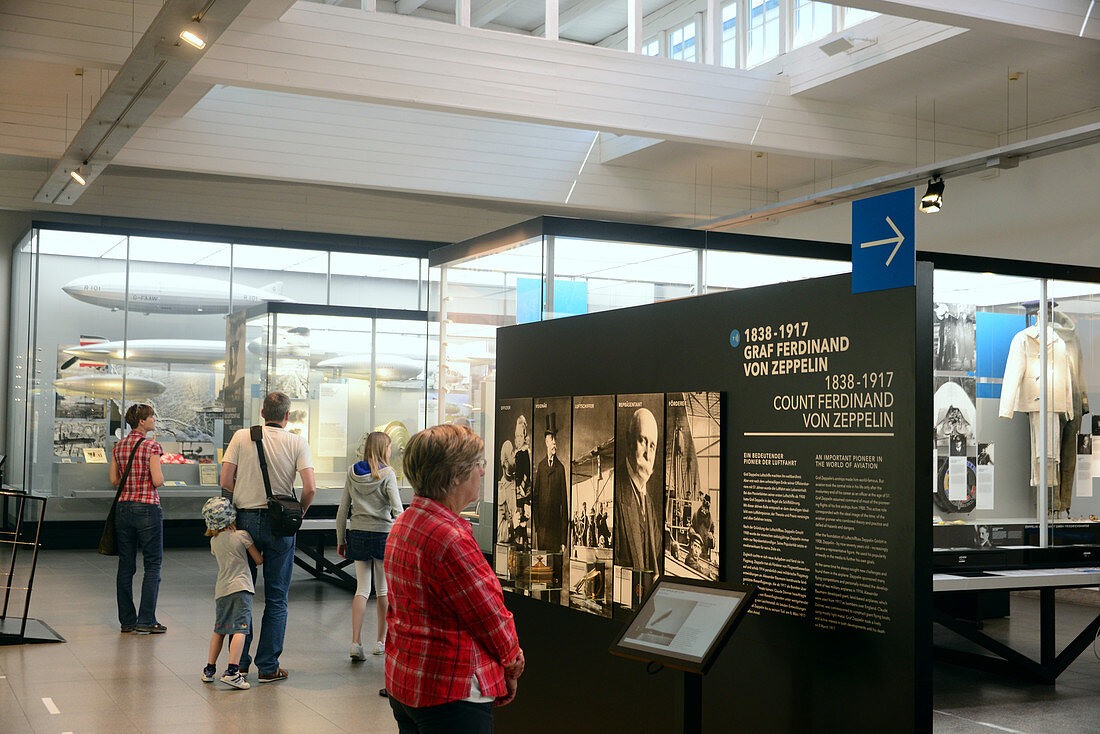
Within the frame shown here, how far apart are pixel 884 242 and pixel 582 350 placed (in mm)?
1796

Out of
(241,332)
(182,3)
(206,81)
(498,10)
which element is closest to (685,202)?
(498,10)

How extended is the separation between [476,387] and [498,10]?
6.54m

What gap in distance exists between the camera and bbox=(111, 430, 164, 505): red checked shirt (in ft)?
26.0

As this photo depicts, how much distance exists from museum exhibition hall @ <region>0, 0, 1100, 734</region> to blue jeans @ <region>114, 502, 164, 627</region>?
0.11 ft

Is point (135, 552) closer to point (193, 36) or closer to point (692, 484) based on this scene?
point (193, 36)

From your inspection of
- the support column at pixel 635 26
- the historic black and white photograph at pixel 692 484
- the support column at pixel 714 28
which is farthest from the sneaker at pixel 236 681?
the support column at pixel 714 28

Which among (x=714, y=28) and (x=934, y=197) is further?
(x=714, y=28)

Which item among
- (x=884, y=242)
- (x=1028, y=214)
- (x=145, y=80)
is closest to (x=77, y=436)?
(x=145, y=80)

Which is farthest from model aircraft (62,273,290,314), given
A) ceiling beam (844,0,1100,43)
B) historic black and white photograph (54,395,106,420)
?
ceiling beam (844,0,1100,43)

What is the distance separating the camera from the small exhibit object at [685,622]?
3104mm

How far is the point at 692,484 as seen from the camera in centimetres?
388

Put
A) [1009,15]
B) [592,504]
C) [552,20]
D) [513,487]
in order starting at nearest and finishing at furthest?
[592,504], [513,487], [1009,15], [552,20]

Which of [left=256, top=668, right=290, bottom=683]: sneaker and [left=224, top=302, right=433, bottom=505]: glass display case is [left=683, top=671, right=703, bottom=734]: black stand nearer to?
[left=256, top=668, right=290, bottom=683]: sneaker

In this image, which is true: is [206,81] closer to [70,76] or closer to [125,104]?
[125,104]
